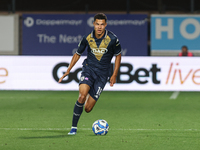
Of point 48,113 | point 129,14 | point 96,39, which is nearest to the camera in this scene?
point 96,39

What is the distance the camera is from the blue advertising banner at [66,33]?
20.5 meters

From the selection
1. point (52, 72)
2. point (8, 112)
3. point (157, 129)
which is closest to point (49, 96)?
point (52, 72)

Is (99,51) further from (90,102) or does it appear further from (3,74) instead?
(3,74)

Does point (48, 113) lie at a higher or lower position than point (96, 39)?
lower

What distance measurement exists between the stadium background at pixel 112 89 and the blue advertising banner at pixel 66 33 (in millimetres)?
43

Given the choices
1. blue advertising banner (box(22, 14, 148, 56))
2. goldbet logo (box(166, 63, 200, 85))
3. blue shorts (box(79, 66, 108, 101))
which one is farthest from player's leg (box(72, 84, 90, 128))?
blue advertising banner (box(22, 14, 148, 56))

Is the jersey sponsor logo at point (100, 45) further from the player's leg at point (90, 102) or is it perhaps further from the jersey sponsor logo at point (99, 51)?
the player's leg at point (90, 102)

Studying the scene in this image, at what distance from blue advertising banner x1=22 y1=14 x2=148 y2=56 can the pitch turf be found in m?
6.48

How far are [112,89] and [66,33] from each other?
6436 mm

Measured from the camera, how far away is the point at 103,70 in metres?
7.39

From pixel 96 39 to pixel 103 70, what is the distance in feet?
1.63

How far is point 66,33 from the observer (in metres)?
20.7

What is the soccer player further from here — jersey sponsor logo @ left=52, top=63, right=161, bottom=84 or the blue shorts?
jersey sponsor logo @ left=52, top=63, right=161, bottom=84

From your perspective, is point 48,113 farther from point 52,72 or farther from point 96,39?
point 52,72
